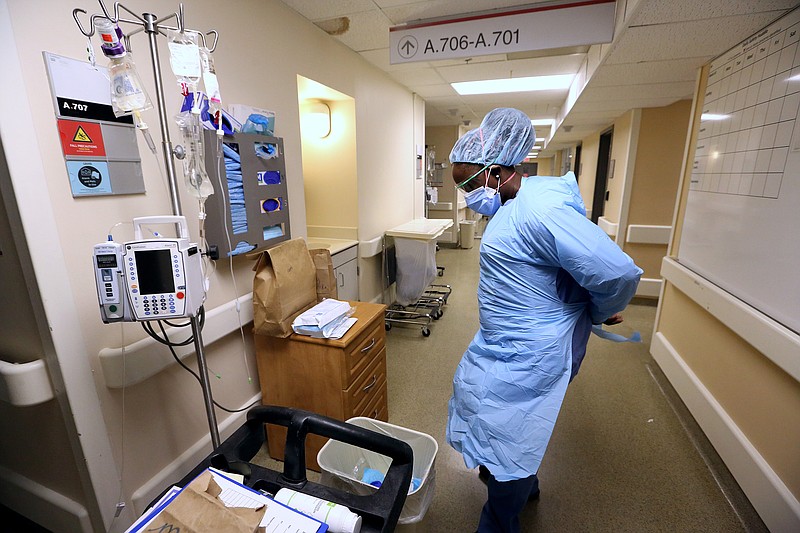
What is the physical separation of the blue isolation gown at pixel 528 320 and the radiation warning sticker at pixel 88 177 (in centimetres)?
138

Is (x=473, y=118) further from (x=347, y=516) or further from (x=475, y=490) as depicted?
(x=347, y=516)

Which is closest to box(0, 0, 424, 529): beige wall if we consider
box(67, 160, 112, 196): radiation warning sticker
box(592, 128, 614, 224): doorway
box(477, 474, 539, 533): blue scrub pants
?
box(67, 160, 112, 196): radiation warning sticker

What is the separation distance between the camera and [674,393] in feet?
8.43

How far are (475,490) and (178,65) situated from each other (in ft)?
6.93

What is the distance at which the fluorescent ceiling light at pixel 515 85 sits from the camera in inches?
143

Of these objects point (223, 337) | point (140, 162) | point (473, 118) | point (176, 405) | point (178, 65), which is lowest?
point (176, 405)

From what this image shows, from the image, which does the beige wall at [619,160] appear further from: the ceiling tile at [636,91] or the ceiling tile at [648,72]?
the ceiling tile at [648,72]

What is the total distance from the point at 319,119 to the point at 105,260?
7.97 feet

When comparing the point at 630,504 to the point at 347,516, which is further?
the point at 630,504

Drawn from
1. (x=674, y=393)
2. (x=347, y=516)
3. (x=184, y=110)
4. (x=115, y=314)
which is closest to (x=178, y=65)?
(x=184, y=110)

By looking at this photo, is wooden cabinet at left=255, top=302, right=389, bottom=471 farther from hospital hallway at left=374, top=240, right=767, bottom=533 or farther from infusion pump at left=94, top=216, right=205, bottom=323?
infusion pump at left=94, top=216, right=205, bottom=323

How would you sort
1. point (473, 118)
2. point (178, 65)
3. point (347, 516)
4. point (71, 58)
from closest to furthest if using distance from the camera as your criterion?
point (347, 516)
point (178, 65)
point (71, 58)
point (473, 118)

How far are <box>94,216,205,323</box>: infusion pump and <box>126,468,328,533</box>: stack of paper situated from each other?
0.52 meters

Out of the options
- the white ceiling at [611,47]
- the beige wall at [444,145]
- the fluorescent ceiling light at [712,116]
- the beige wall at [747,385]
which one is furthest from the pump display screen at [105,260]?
the beige wall at [444,145]
